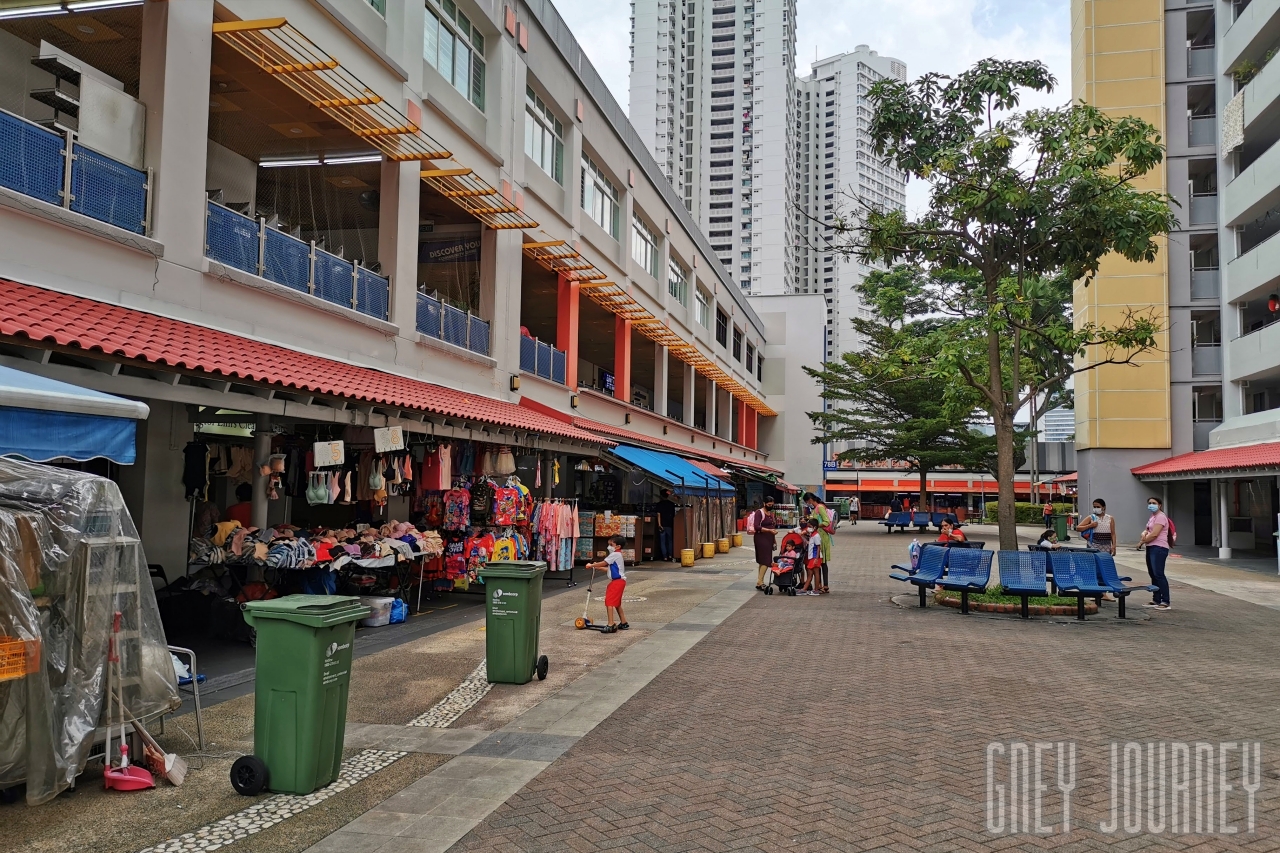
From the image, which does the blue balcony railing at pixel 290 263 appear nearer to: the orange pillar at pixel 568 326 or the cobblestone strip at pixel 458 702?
the cobblestone strip at pixel 458 702

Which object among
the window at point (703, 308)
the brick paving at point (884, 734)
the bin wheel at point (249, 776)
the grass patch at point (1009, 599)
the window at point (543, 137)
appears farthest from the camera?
the window at point (703, 308)

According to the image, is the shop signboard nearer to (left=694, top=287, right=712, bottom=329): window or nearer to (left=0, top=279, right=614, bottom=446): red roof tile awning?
(left=0, top=279, right=614, bottom=446): red roof tile awning

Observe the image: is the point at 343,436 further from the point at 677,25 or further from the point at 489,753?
the point at 677,25

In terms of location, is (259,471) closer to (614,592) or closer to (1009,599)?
(614,592)

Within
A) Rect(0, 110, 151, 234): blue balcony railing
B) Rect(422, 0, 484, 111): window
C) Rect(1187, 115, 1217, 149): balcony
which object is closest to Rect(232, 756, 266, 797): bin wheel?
Rect(0, 110, 151, 234): blue balcony railing

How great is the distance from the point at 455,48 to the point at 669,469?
9.81m

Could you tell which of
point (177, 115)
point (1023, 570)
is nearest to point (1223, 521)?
point (1023, 570)

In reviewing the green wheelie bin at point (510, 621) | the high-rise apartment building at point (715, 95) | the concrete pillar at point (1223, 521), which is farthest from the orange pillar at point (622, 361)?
the high-rise apartment building at point (715, 95)

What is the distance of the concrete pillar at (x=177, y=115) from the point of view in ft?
32.7

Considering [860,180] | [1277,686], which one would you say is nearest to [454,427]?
[1277,686]

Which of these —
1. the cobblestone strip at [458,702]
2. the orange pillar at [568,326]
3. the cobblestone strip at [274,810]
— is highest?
the orange pillar at [568,326]

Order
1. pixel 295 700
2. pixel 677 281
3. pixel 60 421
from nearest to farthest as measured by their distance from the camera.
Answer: pixel 295 700 < pixel 60 421 < pixel 677 281

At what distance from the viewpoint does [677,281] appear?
3350cm

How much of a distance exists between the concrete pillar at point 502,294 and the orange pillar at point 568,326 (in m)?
2.92
